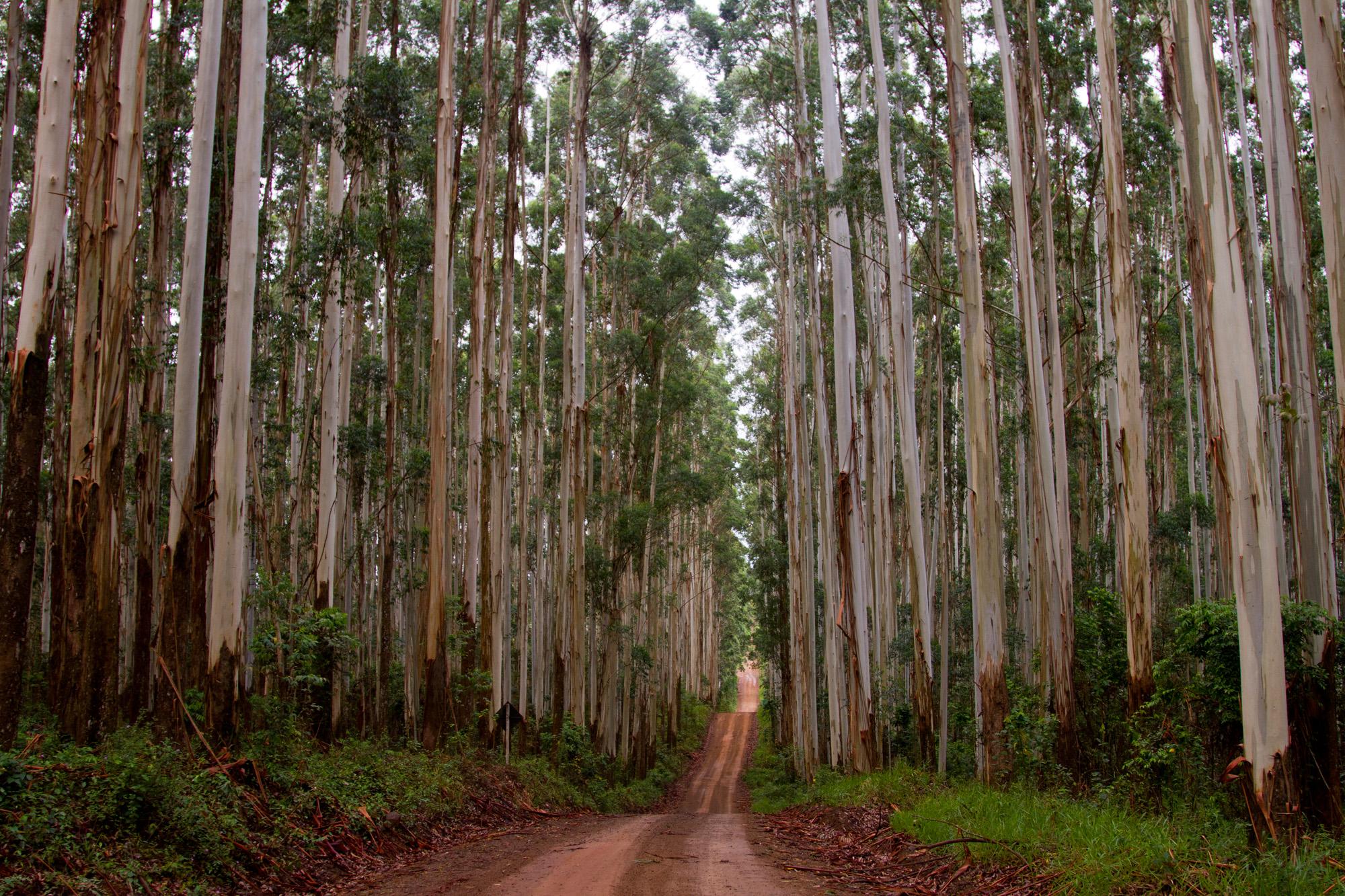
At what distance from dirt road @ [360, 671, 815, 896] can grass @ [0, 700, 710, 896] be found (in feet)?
2.69

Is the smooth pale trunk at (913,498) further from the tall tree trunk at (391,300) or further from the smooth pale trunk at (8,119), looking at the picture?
the smooth pale trunk at (8,119)

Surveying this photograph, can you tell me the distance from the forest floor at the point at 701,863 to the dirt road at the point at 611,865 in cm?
2

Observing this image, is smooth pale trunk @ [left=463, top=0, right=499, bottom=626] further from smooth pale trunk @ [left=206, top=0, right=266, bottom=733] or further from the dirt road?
smooth pale trunk @ [left=206, top=0, right=266, bottom=733]

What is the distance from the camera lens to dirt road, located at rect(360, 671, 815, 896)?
254 inches

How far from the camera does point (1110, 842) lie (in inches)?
237

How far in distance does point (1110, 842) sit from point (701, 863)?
3179 millimetres

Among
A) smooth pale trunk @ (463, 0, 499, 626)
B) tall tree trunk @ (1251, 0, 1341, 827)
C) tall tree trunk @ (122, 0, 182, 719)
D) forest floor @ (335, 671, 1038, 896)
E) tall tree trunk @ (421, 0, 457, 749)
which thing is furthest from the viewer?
smooth pale trunk @ (463, 0, 499, 626)

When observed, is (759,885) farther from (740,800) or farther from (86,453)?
(740,800)

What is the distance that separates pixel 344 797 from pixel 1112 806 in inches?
268

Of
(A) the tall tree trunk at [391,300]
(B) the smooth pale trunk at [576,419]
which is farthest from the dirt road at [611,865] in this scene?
(A) the tall tree trunk at [391,300]

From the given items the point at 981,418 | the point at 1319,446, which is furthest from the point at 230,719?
the point at 1319,446

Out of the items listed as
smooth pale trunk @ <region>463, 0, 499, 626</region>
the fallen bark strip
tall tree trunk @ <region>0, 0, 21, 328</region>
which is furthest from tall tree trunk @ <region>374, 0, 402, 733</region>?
the fallen bark strip

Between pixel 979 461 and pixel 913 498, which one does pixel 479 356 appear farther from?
pixel 979 461

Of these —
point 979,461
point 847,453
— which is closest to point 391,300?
point 847,453
